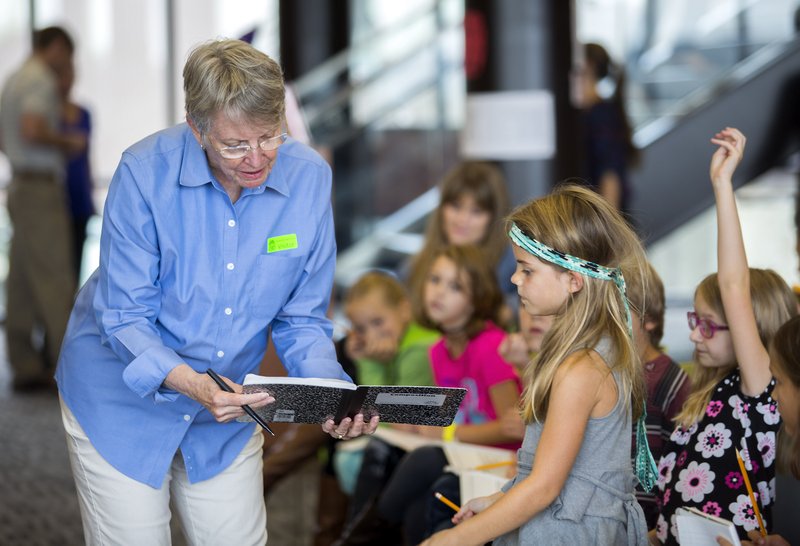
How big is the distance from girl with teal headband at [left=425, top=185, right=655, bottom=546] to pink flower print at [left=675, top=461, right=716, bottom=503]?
1.00 ft

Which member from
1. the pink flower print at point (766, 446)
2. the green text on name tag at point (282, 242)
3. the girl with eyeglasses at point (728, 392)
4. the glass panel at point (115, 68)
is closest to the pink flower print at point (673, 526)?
the girl with eyeglasses at point (728, 392)

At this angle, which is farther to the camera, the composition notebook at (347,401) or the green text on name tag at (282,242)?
the green text on name tag at (282,242)

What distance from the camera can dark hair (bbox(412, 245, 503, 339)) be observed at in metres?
3.61

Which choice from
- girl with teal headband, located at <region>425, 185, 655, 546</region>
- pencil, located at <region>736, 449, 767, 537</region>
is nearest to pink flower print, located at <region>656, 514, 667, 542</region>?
pencil, located at <region>736, 449, 767, 537</region>

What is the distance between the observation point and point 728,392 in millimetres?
2537

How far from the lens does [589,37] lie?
725cm

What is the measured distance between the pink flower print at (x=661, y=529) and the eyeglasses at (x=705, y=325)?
46 centimetres

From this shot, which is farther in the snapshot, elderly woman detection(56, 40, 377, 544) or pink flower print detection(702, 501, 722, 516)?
pink flower print detection(702, 501, 722, 516)

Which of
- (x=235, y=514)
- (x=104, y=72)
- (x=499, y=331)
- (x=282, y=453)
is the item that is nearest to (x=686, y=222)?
(x=499, y=331)

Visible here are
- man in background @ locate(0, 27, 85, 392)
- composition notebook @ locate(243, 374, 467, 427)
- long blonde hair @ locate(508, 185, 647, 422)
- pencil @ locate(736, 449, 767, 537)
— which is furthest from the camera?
man in background @ locate(0, 27, 85, 392)

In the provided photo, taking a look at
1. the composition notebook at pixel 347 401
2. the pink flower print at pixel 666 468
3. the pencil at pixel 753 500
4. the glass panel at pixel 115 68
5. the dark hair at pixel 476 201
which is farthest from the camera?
the glass panel at pixel 115 68

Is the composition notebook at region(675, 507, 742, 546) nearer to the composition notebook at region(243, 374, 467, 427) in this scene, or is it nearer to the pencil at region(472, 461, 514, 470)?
the composition notebook at region(243, 374, 467, 427)

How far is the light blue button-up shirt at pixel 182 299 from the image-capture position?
84.8 inches

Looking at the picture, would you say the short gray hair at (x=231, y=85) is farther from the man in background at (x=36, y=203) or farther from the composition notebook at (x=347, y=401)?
the man in background at (x=36, y=203)
